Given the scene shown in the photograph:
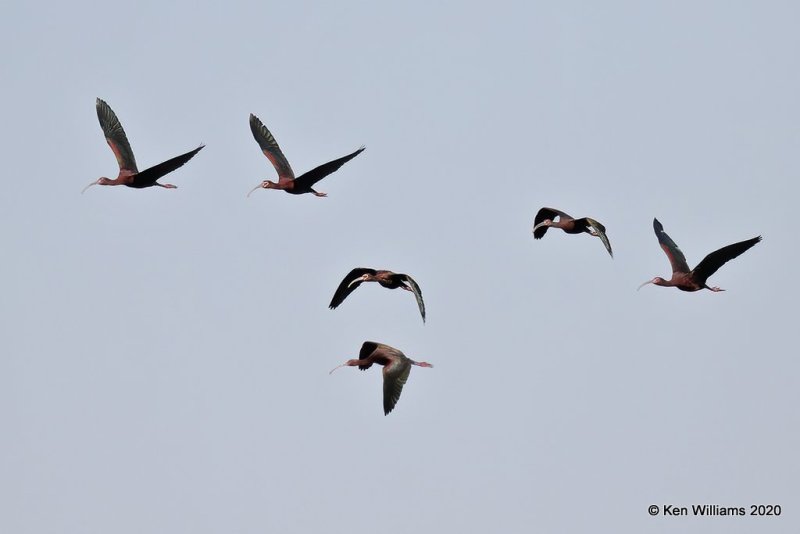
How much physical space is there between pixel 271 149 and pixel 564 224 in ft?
28.2

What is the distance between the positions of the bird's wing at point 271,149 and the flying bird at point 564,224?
701 cm

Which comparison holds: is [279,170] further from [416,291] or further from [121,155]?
[416,291]

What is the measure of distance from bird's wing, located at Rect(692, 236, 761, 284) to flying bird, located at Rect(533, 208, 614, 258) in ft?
8.27

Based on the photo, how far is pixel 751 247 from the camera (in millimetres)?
36719

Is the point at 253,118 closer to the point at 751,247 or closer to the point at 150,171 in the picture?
the point at 150,171

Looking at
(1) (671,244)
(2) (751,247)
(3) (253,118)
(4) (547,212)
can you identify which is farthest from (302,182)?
(2) (751,247)

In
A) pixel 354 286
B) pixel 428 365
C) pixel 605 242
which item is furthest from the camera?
pixel 354 286

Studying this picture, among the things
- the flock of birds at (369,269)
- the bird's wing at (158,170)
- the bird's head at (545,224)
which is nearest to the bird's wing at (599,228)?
the flock of birds at (369,269)

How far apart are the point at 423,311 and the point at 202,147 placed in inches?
267

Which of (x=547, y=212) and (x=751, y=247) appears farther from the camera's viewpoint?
(x=547, y=212)

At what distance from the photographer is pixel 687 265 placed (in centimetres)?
4081

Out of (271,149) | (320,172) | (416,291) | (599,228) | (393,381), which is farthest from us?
(271,149)

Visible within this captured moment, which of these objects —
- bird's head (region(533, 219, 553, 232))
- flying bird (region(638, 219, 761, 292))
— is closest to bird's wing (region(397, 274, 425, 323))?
bird's head (region(533, 219, 553, 232))

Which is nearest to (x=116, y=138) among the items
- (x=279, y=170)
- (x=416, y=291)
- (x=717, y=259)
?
(x=279, y=170)
